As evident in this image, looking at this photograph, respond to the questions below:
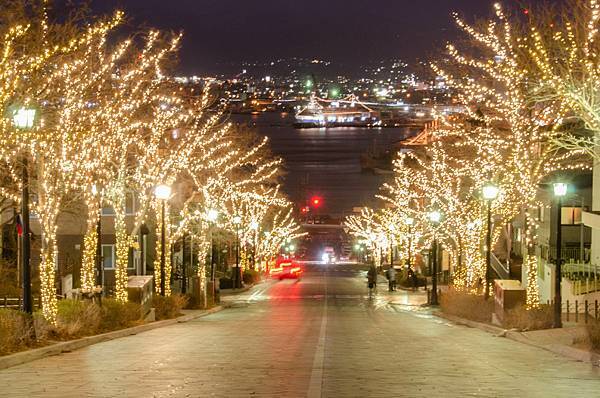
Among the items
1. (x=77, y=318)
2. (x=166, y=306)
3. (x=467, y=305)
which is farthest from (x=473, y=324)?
(x=77, y=318)

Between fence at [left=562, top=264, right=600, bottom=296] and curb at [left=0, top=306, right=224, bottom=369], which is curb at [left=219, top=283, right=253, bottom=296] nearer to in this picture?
fence at [left=562, top=264, right=600, bottom=296]

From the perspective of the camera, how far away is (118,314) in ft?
82.2

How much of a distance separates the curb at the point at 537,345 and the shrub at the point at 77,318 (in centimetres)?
1069

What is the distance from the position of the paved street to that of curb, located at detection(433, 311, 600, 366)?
0.38 metres

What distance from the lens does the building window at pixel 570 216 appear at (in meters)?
47.6

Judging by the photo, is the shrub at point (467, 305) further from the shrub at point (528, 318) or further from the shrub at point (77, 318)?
the shrub at point (77, 318)

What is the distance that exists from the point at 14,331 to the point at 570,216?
36372 mm

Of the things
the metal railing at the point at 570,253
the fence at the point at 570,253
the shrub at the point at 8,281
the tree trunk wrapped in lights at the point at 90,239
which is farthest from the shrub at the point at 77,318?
the metal railing at the point at 570,253

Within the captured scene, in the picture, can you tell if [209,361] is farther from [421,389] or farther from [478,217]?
[478,217]

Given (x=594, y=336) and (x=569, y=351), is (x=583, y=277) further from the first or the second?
(x=594, y=336)

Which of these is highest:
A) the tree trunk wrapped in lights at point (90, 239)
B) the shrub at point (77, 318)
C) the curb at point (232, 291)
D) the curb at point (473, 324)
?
the tree trunk wrapped in lights at point (90, 239)

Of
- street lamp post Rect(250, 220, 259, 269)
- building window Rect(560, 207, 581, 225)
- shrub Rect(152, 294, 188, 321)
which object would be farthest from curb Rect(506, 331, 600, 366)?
street lamp post Rect(250, 220, 259, 269)

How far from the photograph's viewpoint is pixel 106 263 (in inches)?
2265

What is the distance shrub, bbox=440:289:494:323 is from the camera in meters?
30.6
